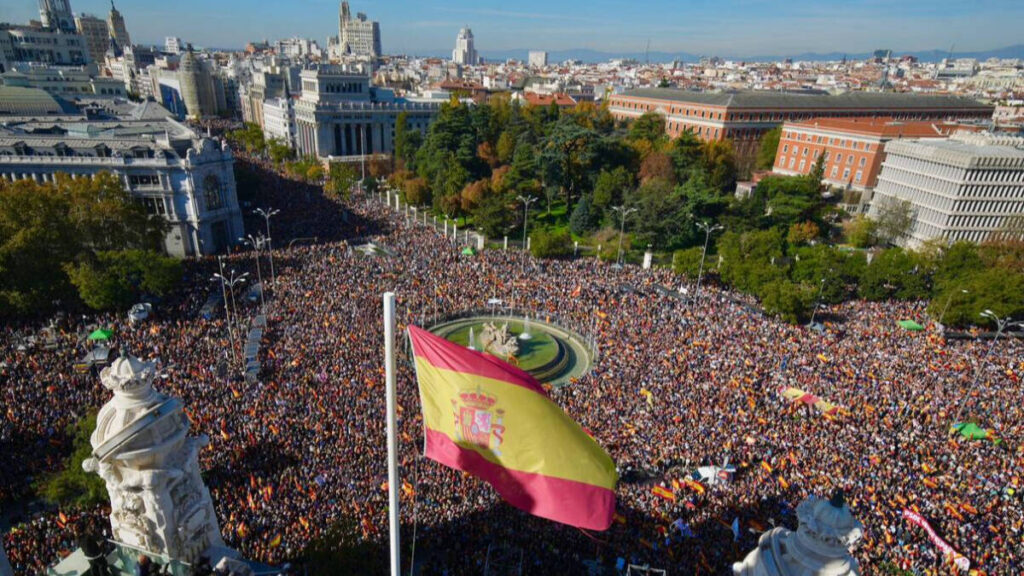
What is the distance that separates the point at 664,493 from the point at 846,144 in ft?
190

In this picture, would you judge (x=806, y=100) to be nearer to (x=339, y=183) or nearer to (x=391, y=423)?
(x=339, y=183)

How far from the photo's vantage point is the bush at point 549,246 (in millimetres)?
42188

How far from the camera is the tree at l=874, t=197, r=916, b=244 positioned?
4912 cm

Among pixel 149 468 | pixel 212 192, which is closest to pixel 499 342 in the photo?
pixel 149 468

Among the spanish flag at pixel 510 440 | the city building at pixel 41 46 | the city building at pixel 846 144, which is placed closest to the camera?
the spanish flag at pixel 510 440

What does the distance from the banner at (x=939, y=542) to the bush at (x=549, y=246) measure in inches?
1120

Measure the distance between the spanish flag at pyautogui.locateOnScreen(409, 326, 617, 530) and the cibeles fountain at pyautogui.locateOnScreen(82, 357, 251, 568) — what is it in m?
3.72

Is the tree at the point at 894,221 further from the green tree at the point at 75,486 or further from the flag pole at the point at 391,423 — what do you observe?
the green tree at the point at 75,486

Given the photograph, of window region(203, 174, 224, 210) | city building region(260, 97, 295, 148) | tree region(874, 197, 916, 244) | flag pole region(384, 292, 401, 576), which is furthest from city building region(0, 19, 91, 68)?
tree region(874, 197, 916, 244)

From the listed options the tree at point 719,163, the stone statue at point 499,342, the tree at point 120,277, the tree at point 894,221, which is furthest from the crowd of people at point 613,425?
the tree at point 719,163

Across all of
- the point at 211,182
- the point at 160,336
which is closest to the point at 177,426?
the point at 160,336

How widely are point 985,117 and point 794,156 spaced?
1971 inches

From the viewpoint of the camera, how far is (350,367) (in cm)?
2516

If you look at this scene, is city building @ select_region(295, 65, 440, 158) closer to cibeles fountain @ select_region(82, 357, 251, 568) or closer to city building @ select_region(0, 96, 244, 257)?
city building @ select_region(0, 96, 244, 257)
